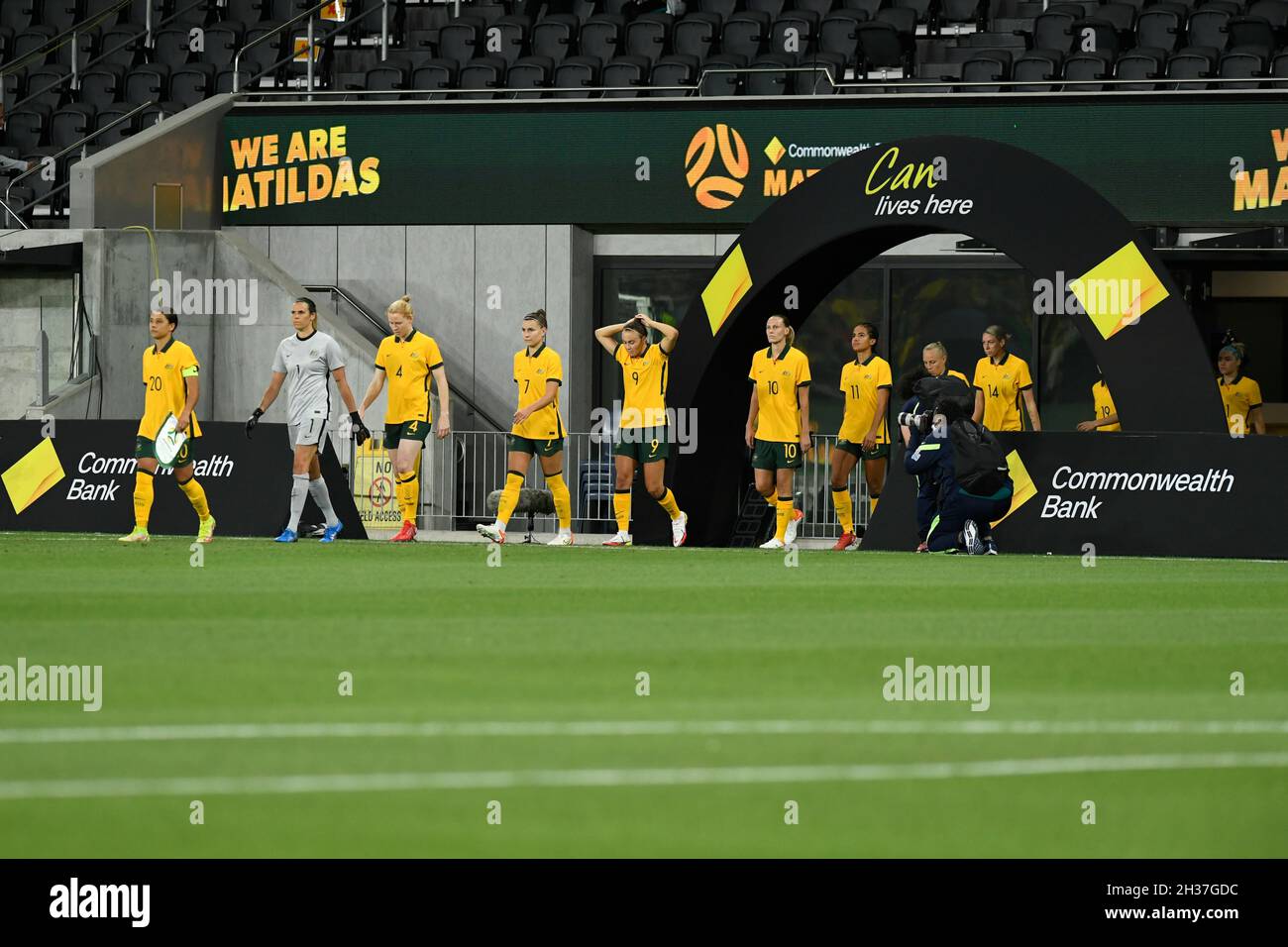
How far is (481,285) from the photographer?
97.8 feet

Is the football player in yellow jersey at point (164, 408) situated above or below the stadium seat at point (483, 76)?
below

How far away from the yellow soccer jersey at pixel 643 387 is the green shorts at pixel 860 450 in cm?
245

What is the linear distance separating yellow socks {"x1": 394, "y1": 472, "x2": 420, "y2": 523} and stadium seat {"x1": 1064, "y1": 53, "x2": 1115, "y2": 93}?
11.8 metres

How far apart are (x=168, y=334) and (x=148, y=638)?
870 cm

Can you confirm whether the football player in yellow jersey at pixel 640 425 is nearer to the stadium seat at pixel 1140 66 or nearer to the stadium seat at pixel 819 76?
the stadium seat at pixel 819 76

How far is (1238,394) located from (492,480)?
383 inches

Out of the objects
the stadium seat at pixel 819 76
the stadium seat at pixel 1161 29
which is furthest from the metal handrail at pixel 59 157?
the stadium seat at pixel 1161 29

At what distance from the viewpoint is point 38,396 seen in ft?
90.6

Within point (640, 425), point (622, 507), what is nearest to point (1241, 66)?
point (640, 425)

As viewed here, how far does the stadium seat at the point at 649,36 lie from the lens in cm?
3022

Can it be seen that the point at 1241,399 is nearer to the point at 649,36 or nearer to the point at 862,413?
the point at 862,413

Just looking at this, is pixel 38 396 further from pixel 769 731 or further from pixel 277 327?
pixel 769 731

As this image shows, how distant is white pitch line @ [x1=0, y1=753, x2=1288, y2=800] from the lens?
6.61 metres

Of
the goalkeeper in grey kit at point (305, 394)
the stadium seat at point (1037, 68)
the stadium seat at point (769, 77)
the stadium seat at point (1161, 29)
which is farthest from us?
the stadium seat at point (769, 77)
